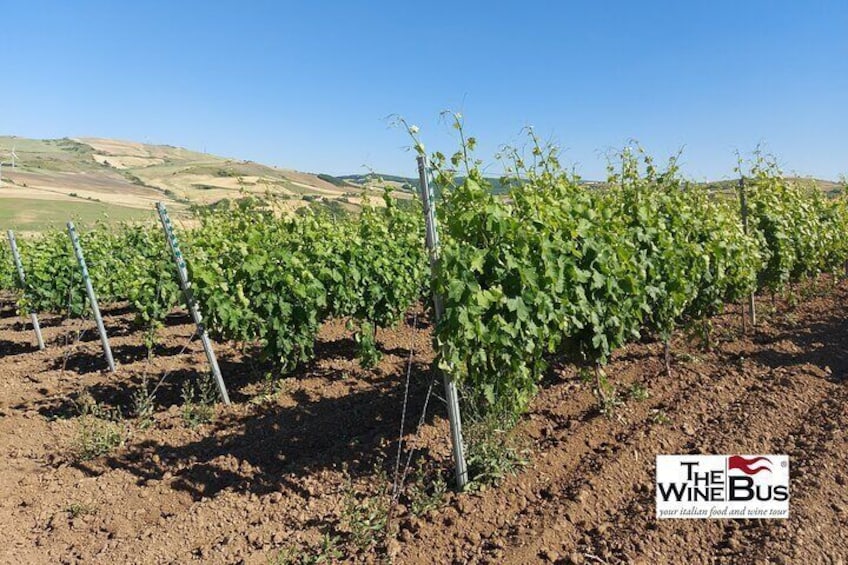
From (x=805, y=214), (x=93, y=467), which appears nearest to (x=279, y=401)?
(x=93, y=467)

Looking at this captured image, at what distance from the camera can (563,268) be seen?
Result: 414 cm

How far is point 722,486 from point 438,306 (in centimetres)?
246

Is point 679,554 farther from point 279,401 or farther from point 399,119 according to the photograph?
point 279,401

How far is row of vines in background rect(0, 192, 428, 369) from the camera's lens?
5770 millimetres

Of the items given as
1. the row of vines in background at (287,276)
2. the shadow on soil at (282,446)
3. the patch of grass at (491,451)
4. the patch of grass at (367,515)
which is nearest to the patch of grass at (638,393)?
the patch of grass at (491,451)

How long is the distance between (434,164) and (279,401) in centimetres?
348

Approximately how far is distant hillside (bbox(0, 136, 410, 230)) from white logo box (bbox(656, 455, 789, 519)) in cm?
563

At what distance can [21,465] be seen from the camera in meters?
4.69

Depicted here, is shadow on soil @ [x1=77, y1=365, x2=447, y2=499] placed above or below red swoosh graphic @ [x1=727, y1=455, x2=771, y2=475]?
below

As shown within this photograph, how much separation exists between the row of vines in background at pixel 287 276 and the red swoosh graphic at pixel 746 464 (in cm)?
302

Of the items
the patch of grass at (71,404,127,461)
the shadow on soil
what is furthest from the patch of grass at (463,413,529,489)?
the patch of grass at (71,404,127,461)

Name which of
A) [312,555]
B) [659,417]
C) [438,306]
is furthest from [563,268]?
[312,555]

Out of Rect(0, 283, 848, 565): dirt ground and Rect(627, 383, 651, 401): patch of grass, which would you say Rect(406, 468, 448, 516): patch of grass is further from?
Rect(627, 383, 651, 401): patch of grass

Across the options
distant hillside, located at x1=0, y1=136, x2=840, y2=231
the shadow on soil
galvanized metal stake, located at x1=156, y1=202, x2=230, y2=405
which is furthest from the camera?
distant hillside, located at x1=0, y1=136, x2=840, y2=231
